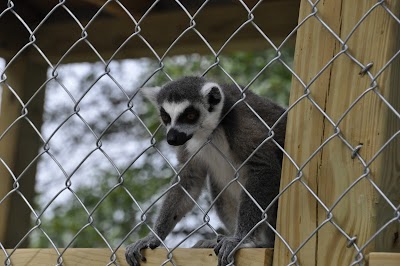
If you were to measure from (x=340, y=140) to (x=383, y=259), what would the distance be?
1.42 feet

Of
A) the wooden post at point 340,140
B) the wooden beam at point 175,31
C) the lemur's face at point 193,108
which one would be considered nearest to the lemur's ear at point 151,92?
the lemur's face at point 193,108

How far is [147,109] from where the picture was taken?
335 inches

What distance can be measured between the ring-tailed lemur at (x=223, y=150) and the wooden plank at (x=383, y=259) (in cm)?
90

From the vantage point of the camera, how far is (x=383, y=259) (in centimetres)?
239

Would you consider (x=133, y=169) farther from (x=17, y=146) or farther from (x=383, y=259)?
(x=383, y=259)

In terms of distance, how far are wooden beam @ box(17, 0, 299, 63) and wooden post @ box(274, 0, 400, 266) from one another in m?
1.95

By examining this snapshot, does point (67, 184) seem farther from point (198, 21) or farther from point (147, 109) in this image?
point (147, 109)

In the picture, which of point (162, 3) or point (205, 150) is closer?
point (205, 150)

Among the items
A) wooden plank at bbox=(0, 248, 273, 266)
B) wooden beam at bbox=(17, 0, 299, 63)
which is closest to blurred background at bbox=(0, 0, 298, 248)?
wooden beam at bbox=(17, 0, 299, 63)

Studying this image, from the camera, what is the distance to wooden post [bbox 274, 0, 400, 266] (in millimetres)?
2551

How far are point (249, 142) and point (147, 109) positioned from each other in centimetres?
488

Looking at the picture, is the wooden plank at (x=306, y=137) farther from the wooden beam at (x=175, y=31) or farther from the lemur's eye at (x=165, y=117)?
the wooden beam at (x=175, y=31)

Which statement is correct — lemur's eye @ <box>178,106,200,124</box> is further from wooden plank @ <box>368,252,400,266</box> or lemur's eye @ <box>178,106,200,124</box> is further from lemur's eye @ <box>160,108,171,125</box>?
Result: wooden plank @ <box>368,252,400,266</box>

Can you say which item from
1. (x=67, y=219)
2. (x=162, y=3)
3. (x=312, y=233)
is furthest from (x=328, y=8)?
(x=67, y=219)
